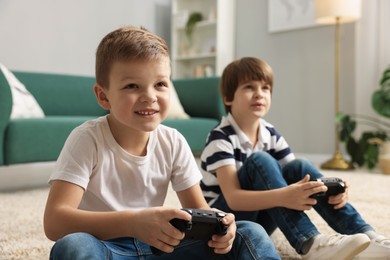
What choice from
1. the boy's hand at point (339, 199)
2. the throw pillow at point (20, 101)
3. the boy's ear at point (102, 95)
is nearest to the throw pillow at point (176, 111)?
the throw pillow at point (20, 101)

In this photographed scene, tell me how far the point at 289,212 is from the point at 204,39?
3860 mm

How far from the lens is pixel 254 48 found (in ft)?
15.0

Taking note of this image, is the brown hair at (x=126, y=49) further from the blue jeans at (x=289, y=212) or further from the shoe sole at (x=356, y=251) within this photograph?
the shoe sole at (x=356, y=251)

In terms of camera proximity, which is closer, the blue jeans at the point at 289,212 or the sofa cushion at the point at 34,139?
the blue jeans at the point at 289,212

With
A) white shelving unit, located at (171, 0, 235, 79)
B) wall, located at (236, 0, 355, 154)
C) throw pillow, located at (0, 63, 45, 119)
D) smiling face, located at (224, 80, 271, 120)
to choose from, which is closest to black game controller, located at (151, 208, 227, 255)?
smiling face, located at (224, 80, 271, 120)

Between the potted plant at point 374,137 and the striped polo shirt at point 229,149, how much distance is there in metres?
2.11

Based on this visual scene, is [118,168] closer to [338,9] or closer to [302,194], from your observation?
[302,194]

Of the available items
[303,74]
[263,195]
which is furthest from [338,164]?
[263,195]

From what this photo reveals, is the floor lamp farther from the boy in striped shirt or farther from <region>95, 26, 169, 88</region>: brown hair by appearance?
<region>95, 26, 169, 88</region>: brown hair

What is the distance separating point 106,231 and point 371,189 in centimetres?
195

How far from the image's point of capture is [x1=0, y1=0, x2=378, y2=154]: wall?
374cm

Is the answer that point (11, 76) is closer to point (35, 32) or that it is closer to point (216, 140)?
point (35, 32)

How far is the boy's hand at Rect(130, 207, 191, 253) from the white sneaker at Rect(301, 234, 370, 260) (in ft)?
1.39

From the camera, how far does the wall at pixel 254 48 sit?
12.3 ft
